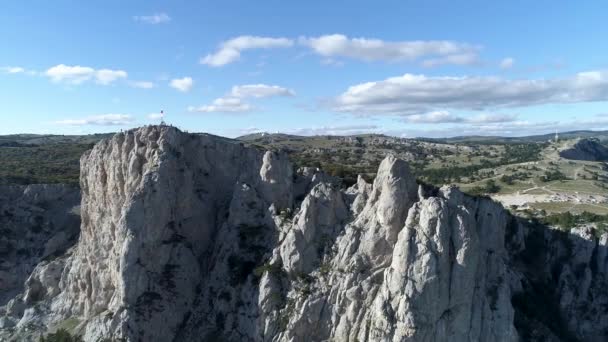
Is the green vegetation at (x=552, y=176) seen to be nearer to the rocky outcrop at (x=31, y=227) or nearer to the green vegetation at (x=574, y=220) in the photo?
the green vegetation at (x=574, y=220)

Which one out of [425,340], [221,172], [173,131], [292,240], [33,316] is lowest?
[33,316]

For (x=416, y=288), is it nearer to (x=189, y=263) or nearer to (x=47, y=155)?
(x=189, y=263)

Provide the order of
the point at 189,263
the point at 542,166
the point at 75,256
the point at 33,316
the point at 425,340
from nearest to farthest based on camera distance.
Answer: the point at 425,340 → the point at 189,263 → the point at 33,316 → the point at 75,256 → the point at 542,166

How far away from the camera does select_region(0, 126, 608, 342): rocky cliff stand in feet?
130

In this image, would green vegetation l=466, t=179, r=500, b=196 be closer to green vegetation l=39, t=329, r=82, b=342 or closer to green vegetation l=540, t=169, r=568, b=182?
green vegetation l=540, t=169, r=568, b=182

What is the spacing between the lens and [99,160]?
54188 mm

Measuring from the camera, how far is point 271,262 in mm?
46094

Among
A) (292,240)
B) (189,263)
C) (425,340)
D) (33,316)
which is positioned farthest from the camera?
(33,316)

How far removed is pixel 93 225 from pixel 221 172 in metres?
15.6

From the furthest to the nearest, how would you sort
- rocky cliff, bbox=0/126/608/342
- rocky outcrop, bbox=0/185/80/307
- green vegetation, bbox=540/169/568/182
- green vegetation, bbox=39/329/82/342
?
green vegetation, bbox=540/169/568/182 → rocky outcrop, bbox=0/185/80/307 → green vegetation, bbox=39/329/82/342 → rocky cliff, bbox=0/126/608/342

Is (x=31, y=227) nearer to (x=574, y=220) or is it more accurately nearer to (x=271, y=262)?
(x=271, y=262)

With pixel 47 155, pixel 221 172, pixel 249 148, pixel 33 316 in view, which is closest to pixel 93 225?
pixel 33 316

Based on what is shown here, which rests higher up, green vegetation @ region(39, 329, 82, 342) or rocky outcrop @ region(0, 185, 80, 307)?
rocky outcrop @ region(0, 185, 80, 307)

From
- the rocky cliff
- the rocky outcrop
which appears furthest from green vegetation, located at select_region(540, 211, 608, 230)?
the rocky outcrop
